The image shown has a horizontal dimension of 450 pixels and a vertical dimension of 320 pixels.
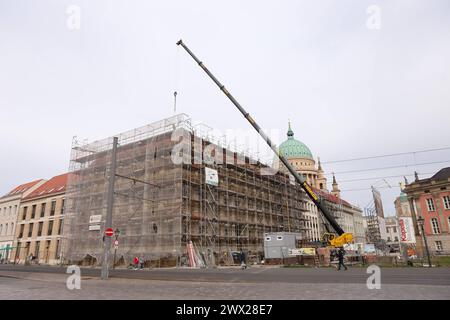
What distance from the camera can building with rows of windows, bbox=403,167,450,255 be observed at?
166ft

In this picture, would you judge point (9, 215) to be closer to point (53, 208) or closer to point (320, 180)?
point (53, 208)

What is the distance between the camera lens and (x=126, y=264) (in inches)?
1190

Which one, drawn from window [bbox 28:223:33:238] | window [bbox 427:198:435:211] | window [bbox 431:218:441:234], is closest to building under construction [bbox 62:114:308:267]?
window [bbox 28:223:33:238]

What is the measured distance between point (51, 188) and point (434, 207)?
62.1m

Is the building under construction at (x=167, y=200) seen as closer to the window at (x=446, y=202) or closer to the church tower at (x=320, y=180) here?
the window at (x=446, y=202)

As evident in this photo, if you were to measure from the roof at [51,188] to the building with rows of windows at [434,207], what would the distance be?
54.5 metres

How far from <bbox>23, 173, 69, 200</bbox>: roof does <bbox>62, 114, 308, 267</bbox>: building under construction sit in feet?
34.6

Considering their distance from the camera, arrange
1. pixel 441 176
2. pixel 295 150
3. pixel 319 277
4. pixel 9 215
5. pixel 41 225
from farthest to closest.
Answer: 1. pixel 295 150
2. pixel 441 176
3. pixel 9 215
4. pixel 41 225
5. pixel 319 277

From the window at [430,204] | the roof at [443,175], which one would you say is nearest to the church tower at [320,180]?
the roof at [443,175]

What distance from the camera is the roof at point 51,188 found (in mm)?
46969

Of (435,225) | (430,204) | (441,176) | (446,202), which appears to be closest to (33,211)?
(435,225)

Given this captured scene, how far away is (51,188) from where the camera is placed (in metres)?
49.8

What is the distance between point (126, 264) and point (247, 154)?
21.1m

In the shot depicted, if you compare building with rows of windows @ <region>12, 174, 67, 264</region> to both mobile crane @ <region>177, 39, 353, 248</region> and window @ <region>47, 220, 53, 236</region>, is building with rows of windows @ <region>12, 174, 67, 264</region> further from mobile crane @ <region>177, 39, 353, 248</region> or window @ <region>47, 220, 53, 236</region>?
mobile crane @ <region>177, 39, 353, 248</region>
